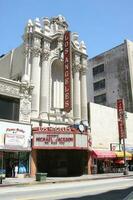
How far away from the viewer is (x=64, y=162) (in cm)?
4022

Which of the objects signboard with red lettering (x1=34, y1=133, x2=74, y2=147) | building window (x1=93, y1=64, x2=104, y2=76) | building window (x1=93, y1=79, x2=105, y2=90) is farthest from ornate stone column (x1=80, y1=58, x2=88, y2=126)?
building window (x1=93, y1=64, x2=104, y2=76)

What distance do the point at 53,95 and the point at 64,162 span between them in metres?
9.37

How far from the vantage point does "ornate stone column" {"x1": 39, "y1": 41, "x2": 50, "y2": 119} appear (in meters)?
38.6

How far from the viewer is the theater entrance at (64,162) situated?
39.4 m

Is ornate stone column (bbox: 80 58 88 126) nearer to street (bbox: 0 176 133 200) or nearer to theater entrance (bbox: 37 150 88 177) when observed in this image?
theater entrance (bbox: 37 150 88 177)

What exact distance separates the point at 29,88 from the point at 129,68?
110ft

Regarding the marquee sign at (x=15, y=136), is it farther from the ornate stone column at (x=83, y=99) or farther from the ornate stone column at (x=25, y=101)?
the ornate stone column at (x=83, y=99)

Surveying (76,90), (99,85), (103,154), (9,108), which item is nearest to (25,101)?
(9,108)

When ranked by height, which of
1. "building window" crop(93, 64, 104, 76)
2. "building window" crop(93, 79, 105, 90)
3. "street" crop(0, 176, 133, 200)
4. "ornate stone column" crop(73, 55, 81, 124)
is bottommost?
"street" crop(0, 176, 133, 200)

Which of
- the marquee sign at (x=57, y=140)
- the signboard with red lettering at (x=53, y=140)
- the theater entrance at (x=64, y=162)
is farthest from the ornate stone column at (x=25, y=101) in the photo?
the theater entrance at (x=64, y=162)

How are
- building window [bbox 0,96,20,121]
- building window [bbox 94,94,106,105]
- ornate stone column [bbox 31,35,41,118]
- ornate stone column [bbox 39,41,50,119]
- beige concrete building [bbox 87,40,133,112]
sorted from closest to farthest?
building window [bbox 0,96,20,121]
ornate stone column [bbox 31,35,41,118]
ornate stone column [bbox 39,41,50,119]
beige concrete building [bbox 87,40,133,112]
building window [bbox 94,94,106,105]

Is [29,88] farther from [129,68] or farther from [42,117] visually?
[129,68]

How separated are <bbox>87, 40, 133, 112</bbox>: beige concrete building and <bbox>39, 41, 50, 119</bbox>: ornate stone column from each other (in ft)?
91.2

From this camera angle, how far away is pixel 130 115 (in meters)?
54.4
